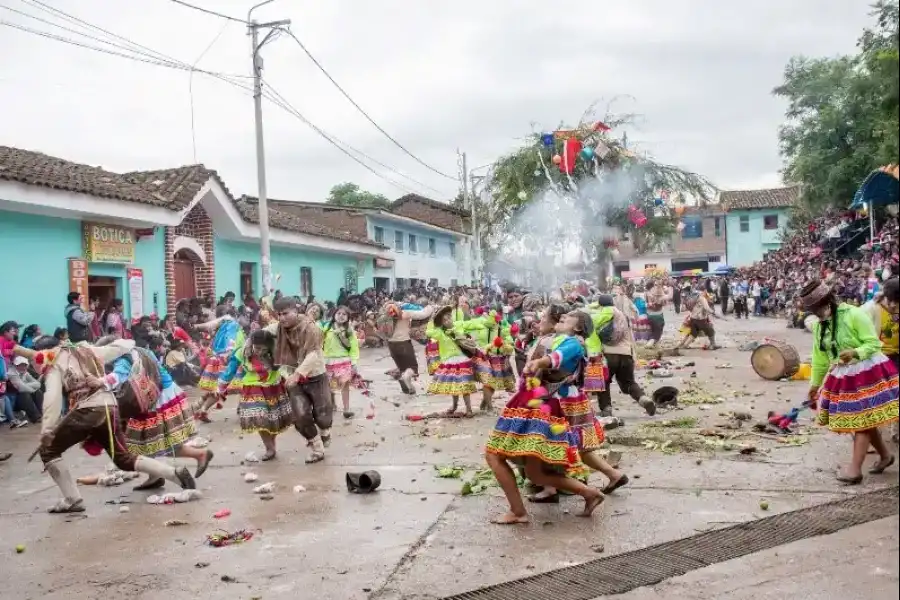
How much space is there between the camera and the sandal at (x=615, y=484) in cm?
624

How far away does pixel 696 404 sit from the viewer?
10836mm

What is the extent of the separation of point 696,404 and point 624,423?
1.61 m

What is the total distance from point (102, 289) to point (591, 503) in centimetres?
1325

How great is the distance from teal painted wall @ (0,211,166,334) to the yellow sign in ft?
0.55

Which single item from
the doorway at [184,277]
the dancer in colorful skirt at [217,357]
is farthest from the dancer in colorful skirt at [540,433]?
the doorway at [184,277]

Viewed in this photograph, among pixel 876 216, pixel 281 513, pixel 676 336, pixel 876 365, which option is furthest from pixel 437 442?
pixel 876 216

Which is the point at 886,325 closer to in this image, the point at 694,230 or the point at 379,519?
the point at 379,519

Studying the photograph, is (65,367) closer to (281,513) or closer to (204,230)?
(281,513)

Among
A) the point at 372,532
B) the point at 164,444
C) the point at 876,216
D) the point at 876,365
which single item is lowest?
the point at 372,532

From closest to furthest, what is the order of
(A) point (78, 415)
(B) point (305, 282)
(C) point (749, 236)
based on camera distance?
(A) point (78, 415) → (B) point (305, 282) → (C) point (749, 236)

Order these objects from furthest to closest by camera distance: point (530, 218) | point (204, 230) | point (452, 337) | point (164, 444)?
point (530, 218) → point (204, 230) → point (452, 337) → point (164, 444)

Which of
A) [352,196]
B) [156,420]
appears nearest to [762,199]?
[352,196]

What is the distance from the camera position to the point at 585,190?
25.6 metres

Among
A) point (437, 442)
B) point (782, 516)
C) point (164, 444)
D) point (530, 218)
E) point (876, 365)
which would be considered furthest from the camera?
point (530, 218)
